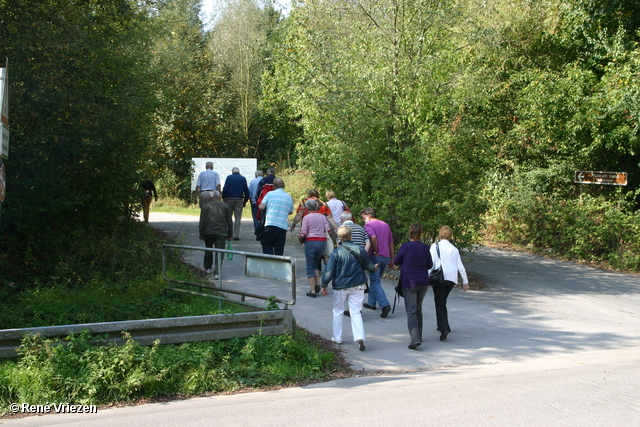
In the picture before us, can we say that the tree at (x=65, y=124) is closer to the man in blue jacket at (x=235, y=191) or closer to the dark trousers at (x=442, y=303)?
the man in blue jacket at (x=235, y=191)

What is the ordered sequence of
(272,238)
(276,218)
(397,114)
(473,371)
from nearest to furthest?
1. (473,371)
2. (276,218)
3. (272,238)
4. (397,114)

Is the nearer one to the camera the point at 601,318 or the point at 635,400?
the point at 635,400

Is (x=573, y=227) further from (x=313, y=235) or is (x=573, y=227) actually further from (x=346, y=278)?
(x=346, y=278)

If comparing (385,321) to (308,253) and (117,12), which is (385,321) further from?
(117,12)

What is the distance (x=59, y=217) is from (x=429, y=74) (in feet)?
29.3

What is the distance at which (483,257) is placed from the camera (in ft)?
59.6

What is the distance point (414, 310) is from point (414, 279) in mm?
438

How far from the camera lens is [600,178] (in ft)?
62.1

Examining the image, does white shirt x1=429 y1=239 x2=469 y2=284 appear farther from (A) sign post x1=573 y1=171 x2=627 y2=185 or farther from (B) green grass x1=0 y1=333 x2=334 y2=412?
(A) sign post x1=573 y1=171 x2=627 y2=185

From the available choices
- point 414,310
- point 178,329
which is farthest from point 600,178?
point 178,329

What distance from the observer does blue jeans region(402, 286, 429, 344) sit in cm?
875

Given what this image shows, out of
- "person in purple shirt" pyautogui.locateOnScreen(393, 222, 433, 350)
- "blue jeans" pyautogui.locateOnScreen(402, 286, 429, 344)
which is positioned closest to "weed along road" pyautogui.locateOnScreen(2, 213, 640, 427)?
"blue jeans" pyautogui.locateOnScreen(402, 286, 429, 344)

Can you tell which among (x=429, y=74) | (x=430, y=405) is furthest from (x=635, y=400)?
(x=429, y=74)

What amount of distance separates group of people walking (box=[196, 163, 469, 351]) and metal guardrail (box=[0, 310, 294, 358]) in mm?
1119
